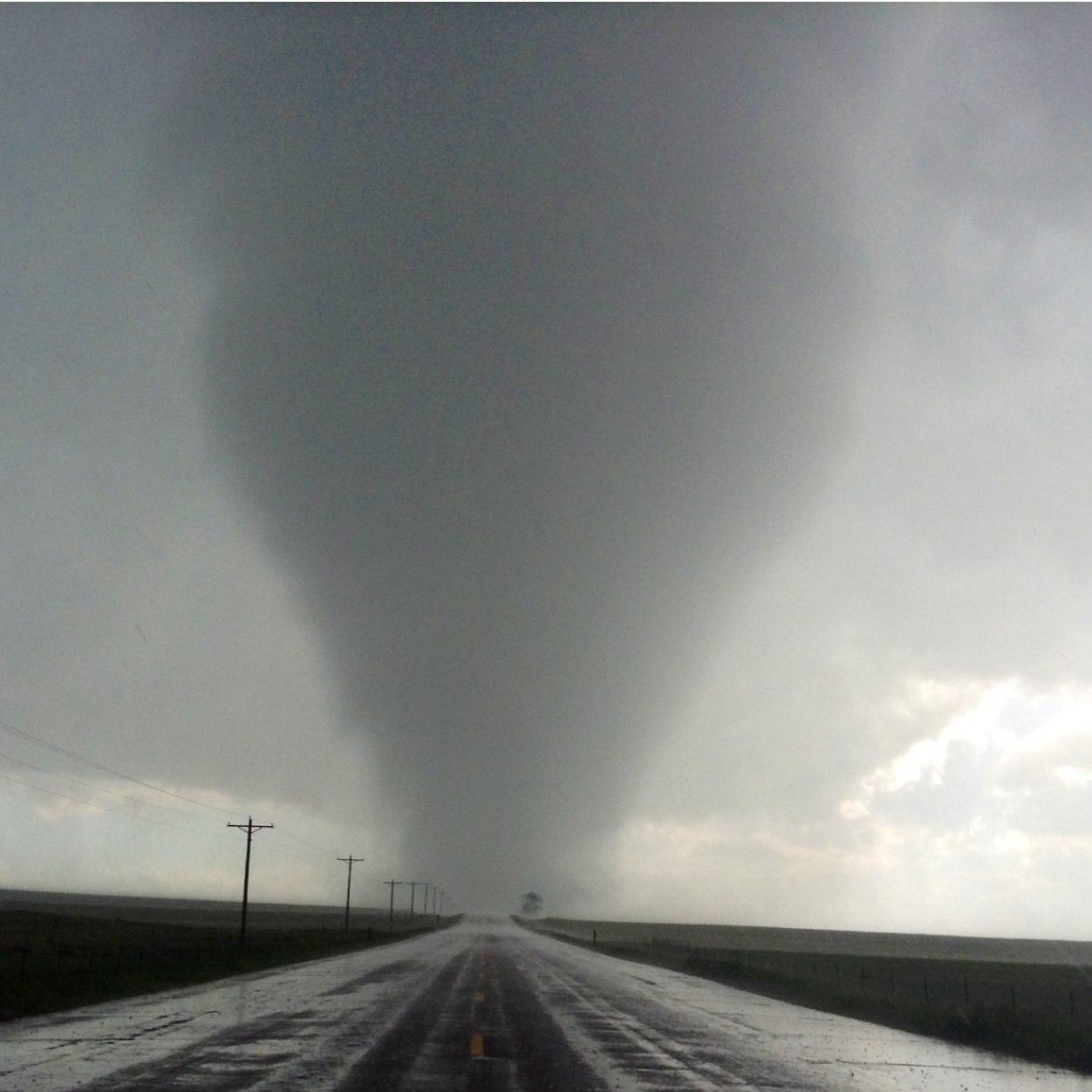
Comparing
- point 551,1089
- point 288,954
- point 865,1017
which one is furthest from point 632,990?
point 288,954

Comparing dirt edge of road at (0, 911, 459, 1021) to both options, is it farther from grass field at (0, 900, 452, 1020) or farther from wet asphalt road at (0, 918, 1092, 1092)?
wet asphalt road at (0, 918, 1092, 1092)

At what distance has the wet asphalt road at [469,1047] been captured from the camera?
15086 mm

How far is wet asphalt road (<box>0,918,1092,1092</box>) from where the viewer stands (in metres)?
15.1

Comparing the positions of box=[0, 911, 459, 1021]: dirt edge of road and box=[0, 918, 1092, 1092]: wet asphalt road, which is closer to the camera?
box=[0, 918, 1092, 1092]: wet asphalt road

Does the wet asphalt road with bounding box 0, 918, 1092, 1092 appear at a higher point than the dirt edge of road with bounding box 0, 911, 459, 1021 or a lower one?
higher

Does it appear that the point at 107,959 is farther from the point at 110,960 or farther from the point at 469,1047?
the point at 469,1047

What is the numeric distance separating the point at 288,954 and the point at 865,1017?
41.5 m

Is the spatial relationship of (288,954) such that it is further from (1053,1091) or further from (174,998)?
(1053,1091)

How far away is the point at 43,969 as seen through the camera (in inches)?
1513

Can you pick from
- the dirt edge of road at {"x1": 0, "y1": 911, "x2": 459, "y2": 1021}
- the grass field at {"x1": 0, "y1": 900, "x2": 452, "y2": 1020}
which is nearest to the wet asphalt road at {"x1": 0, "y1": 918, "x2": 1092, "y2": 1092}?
the dirt edge of road at {"x1": 0, "y1": 911, "x2": 459, "y2": 1021}

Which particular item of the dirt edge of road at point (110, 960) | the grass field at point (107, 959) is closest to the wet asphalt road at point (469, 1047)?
the dirt edge of road at point (110, 960)

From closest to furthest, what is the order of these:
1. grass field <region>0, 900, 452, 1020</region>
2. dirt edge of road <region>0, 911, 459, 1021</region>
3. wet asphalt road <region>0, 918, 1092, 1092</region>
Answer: wet asphalt road <region>0, 918, 1092, 1092</region>, dirt edge of road <region>0, 911, 459, 1021</region>, grass field <region>0, 900, 452, 1020</region>

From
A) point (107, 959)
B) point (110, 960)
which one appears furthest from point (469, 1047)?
point (107, 959)

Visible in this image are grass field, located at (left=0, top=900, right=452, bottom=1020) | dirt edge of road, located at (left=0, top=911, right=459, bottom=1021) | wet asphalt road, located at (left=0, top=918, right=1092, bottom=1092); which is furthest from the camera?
grass field, located at (left=0, top=900, right=452, bottom=1020)
